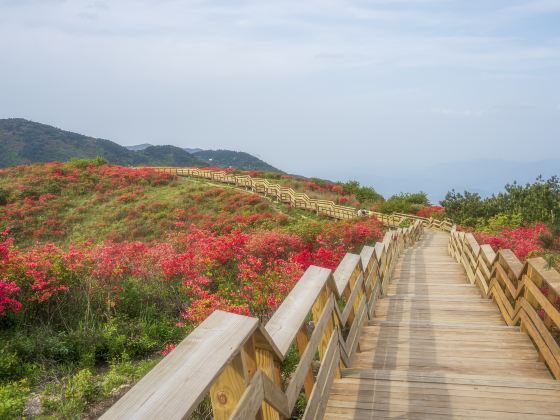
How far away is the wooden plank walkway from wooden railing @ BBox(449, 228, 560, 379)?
0.60 ft

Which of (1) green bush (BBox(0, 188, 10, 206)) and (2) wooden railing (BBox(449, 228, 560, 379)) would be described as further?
(1) green bush (BBox(0, 188, 10, 206))

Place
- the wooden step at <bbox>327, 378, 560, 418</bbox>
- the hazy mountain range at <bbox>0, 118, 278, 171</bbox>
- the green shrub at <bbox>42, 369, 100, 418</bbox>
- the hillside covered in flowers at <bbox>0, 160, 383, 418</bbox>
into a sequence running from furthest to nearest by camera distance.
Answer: the hazy mountain range at <bbox>0, 118, 278, 171</bbox>
the hillside covered in flowers at <bbox>0, 160, 383, 418</bbox>
the green shrub at <bbox>42, 369, 100, 418</bbox>
the wooden step at <bbox>327, 378, 560, 418</bbox>

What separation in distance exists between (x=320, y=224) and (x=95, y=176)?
25.8m

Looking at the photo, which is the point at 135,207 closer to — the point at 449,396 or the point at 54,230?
the point at 54,230

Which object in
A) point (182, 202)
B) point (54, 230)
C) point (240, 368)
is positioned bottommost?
point (54, 230)

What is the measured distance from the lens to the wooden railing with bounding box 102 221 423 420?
1.38 meters

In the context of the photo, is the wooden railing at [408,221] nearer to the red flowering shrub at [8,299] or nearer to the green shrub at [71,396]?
the red flowering shrub at [8,299]

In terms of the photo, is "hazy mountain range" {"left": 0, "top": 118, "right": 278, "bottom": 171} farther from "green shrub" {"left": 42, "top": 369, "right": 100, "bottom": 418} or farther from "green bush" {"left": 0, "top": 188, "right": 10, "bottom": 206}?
"green shrub" {"left": 42, "top": 369, "right": 100, "bottom": 418}

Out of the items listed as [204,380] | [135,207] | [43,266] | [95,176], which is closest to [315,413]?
[204,380]

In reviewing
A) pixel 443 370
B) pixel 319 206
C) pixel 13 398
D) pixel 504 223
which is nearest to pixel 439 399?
pixel 443 370

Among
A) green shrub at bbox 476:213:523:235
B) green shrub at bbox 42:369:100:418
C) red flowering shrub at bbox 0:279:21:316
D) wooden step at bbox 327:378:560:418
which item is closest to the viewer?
wooden step at bbox 327:378:560:418

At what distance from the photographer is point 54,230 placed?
1033 inches

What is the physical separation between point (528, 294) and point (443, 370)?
5.15 ft

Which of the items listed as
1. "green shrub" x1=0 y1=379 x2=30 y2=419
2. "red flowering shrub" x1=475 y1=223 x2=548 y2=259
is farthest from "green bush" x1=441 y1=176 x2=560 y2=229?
"green shrub" x1=0 y1=379 x2=30 y2=419
